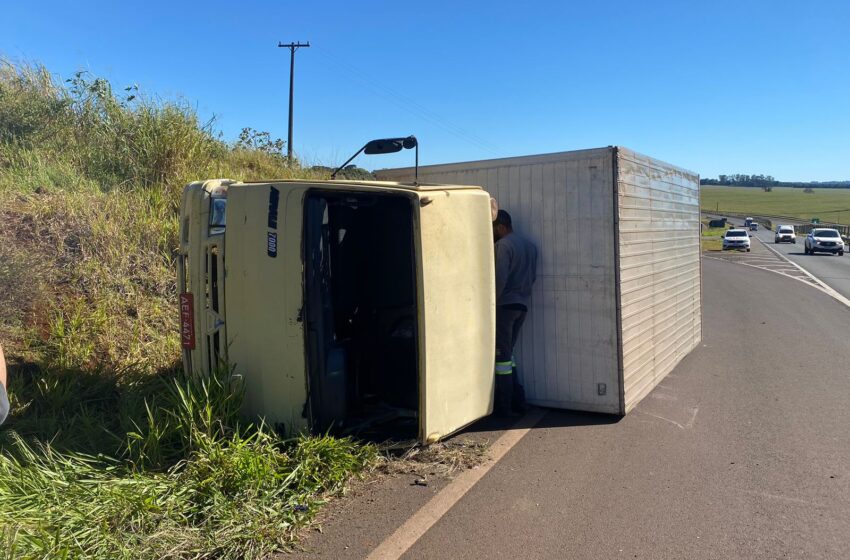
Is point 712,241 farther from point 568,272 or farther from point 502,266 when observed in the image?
point 502,266

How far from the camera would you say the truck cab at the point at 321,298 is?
400 centimetres

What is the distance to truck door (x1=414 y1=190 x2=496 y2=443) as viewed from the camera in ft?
13.7

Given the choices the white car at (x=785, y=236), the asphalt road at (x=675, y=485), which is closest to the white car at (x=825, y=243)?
the white car at (x=785, y=236)

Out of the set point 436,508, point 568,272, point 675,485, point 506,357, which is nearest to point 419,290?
point 436,508

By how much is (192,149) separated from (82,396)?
4726 mm

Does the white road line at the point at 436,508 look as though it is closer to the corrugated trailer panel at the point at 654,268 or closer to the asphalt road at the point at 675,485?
the asphalt road at the point at 675,485

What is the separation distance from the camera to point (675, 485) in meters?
3.94

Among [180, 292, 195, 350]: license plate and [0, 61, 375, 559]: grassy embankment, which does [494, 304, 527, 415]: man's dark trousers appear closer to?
[0, 61, 375, 559]: grassy embankment

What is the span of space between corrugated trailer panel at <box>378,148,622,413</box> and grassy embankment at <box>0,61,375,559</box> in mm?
2129

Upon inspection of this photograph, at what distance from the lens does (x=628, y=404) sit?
5.39 m

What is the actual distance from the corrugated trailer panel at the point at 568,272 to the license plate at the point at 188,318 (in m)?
2.91

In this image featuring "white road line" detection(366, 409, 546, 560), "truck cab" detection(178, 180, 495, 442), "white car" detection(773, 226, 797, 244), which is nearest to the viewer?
"white road line" detection(366, 409, 546, 560)

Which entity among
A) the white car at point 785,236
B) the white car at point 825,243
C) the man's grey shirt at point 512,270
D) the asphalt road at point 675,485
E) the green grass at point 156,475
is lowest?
the asphalt road at point 675,485

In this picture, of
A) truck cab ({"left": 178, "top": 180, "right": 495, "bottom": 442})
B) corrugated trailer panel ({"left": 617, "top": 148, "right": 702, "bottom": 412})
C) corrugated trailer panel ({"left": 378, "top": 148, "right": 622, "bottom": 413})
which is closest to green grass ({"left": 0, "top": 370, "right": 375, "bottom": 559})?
truck cab ({"left": 178, "top": 180, "right": 495, "bottom": 442})
